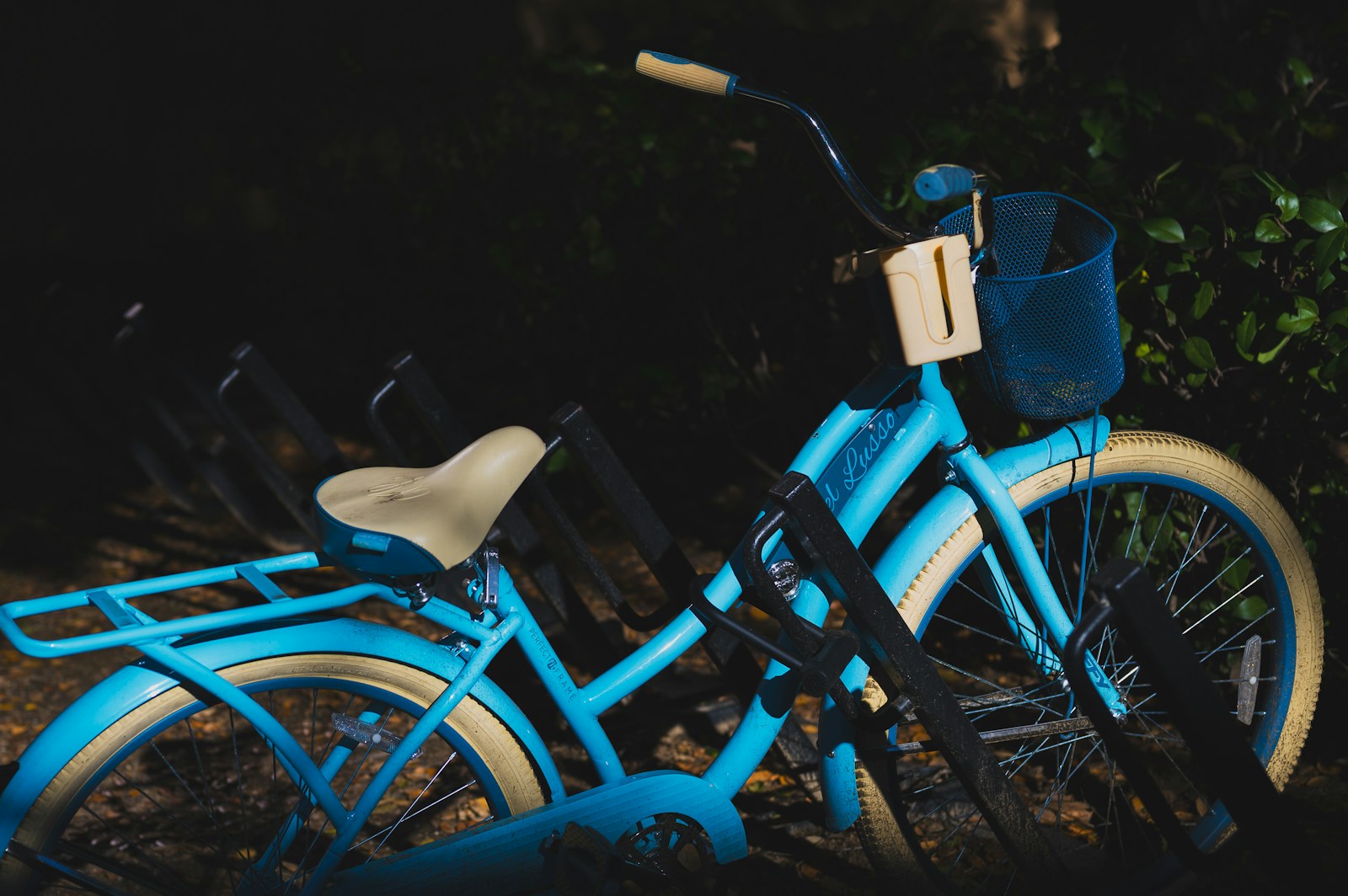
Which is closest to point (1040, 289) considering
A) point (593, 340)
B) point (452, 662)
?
point (452, 662)

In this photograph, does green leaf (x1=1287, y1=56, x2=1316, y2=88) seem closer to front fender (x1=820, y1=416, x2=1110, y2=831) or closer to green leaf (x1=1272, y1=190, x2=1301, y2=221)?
green leaf (x1=1272, y1=190, x2=1301, y2=221)

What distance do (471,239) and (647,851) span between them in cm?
323

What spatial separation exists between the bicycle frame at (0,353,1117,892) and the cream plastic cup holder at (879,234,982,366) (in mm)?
117

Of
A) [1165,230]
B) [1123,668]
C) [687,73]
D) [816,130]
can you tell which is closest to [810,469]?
[816,130]

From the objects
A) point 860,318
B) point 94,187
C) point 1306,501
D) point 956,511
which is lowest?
point 1306,501

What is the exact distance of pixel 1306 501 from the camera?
2568mm

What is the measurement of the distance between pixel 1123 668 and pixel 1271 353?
81 cm

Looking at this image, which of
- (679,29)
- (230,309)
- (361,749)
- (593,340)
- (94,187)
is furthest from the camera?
(94,187)

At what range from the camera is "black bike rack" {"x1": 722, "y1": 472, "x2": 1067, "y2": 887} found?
192 cm

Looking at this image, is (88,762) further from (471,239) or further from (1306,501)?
(471,239)

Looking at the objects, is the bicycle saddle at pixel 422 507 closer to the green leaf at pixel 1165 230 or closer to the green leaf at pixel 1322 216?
the green leaf at pixel 1165 230

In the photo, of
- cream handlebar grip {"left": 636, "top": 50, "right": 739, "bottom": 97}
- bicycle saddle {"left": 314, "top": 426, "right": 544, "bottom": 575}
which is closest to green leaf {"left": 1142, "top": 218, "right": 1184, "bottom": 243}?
cream handlebar grip {"left": 636, "top": 50, "right": 739, "bottom": 97}

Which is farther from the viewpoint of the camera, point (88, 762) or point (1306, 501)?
point (1306, 501)

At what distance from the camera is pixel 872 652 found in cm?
201
